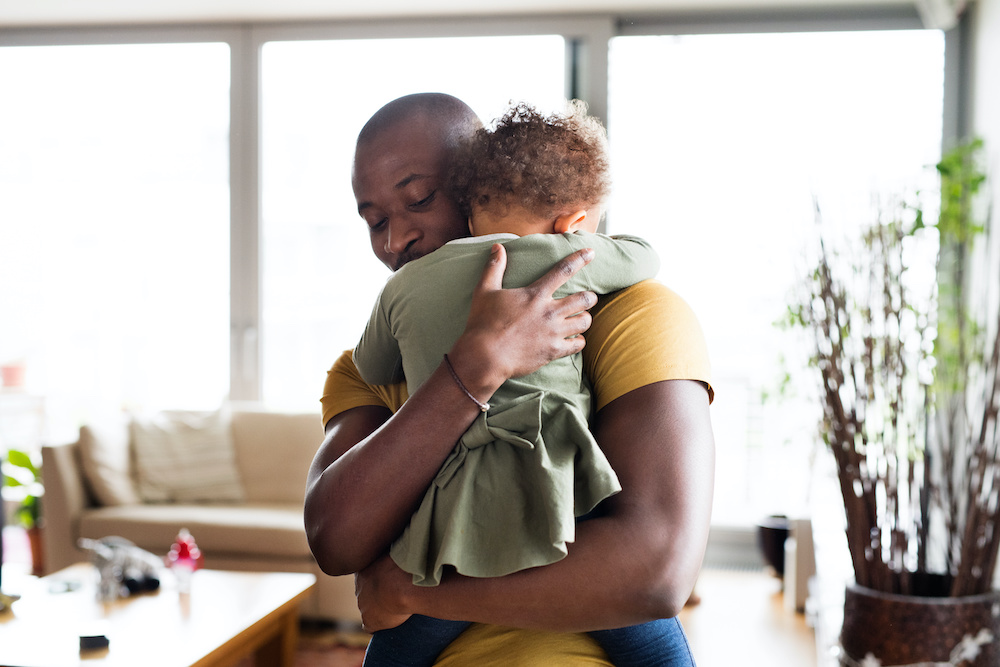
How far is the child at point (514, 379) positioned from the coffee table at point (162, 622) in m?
1.76

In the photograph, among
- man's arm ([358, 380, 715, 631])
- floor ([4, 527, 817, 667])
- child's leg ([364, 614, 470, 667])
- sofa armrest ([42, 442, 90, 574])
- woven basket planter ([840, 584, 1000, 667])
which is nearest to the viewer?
man's arm ([358, 380, 715, 631])

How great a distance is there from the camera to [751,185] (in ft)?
14.9

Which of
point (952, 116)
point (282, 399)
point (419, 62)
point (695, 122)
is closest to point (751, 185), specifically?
point (695, 122)

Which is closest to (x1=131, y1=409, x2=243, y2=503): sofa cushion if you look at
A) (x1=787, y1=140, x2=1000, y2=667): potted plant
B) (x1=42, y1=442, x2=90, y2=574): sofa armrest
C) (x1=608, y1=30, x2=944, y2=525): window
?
(x1=42, y1=442, x2=90, y2=574): sofa armrest

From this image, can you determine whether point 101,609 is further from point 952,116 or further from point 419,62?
point 952,116

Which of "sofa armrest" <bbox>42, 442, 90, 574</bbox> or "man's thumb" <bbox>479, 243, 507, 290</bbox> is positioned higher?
"man's thumb" <bbox>479, 243, 507, 290</bbox>

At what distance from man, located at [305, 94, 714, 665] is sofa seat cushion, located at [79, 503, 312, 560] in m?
2.83

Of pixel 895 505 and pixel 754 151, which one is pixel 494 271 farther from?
pixel 754 151

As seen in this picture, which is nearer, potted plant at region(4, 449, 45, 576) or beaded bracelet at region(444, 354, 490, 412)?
beaded bracelet at region(444, 354, 490, 412)

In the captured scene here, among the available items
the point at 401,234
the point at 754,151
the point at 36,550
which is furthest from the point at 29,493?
the point at 401,234

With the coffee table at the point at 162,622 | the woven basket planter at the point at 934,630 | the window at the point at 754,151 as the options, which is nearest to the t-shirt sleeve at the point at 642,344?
the woven basket planter at the point at 934,630

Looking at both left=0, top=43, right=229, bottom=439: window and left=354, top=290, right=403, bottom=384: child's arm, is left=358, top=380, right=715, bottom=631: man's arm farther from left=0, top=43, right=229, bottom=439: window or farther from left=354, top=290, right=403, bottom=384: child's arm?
left=0, top=43, right=229, bottom=439: window

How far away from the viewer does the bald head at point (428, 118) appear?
3.51 feet

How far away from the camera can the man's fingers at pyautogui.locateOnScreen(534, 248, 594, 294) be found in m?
0.86
